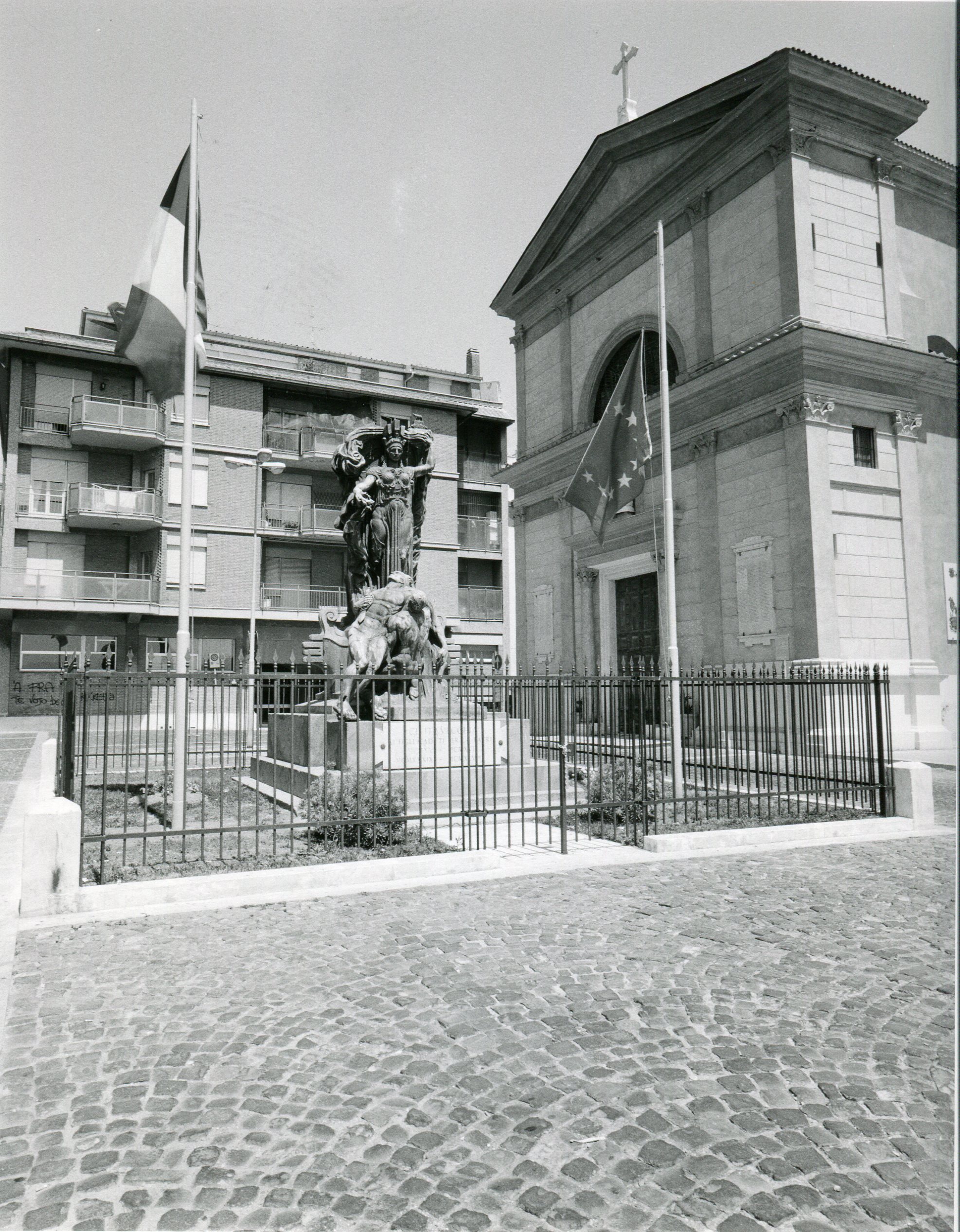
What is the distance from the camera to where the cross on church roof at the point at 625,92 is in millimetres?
3623

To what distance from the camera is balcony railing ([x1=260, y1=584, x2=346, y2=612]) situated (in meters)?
35.0

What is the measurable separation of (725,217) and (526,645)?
13.8 meters

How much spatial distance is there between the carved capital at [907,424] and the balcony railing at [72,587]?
2577 cm

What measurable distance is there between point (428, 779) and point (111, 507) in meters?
26.3

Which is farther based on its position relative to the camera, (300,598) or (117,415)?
(300,598)

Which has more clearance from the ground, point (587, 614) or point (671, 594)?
point (587, 614)

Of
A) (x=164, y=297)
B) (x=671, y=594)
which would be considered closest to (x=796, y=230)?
(x=671, y=594)

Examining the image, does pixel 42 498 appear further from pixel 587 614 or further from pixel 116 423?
pixel 587 614

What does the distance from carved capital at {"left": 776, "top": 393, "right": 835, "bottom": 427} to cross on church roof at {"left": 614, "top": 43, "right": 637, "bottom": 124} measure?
6.62 m

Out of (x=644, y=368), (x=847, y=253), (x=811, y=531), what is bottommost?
(x=811, y=531)

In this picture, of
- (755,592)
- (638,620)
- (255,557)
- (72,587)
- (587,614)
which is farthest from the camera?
(72,587)

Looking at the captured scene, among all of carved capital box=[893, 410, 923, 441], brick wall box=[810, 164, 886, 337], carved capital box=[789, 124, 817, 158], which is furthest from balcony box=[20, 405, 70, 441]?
carved capital box=[893, 410, 923, 441]

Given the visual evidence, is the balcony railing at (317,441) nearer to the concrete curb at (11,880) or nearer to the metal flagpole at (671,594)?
the concrete curb at (11,880)

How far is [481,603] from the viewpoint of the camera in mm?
40719
